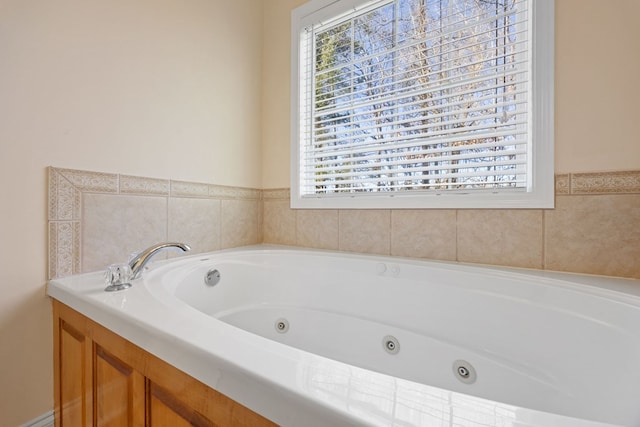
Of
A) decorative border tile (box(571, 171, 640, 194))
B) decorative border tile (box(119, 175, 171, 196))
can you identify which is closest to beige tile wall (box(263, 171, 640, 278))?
decorative border tile (box(571, 171, 640, 194))

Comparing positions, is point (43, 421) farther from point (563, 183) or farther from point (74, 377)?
point (563, 183)

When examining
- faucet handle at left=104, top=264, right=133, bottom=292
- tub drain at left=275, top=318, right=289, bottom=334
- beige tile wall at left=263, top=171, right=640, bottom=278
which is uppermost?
beige tile wall at left=263, top=171, right=640, bottom=278

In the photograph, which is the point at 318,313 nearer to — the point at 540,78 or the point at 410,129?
the point at 410,129

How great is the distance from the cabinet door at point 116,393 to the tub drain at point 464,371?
0.96 metres

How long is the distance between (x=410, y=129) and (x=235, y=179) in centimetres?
104

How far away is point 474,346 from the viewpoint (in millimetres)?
1026

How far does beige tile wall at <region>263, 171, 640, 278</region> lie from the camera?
3.31 feet

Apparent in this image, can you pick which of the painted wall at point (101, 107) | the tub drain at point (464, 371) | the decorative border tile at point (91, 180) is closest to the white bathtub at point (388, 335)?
the tub drain at point (464, 371)

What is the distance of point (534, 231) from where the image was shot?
3.75 ft

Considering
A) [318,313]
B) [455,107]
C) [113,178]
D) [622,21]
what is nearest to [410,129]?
[455,107]

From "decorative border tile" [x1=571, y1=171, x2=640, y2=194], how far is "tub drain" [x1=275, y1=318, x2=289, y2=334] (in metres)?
1.32

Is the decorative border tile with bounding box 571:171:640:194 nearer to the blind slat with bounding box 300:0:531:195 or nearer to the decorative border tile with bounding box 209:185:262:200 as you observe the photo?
the blind slat with bounding box 300:0:531:195

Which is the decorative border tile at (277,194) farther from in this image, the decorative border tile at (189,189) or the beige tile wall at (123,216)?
the decorative border tile at (189,189)

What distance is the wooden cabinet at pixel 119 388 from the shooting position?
477mm
